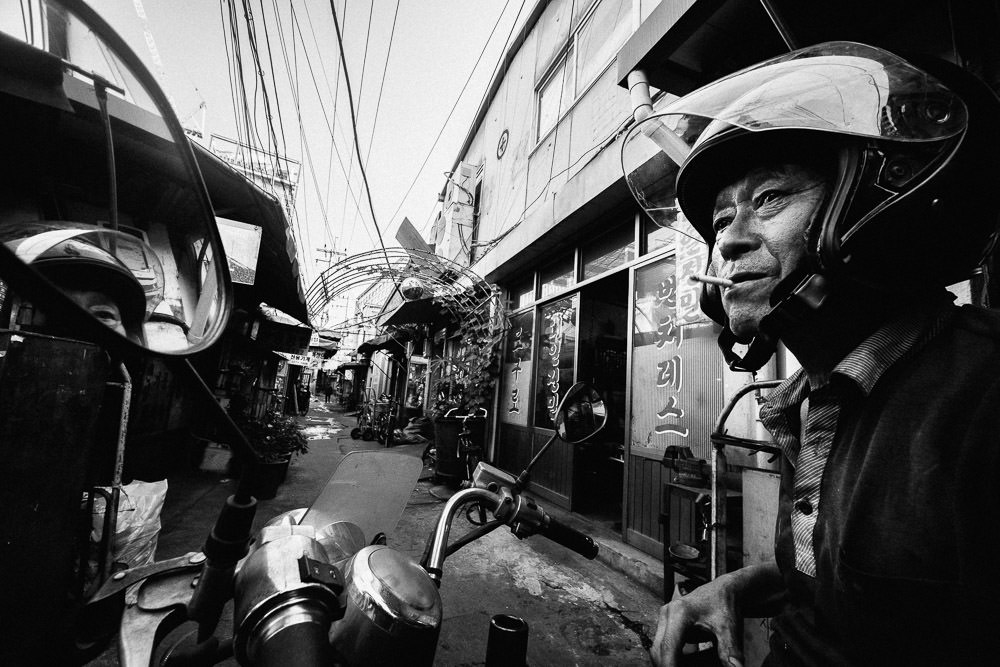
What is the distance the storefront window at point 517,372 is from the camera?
6816 millimetres

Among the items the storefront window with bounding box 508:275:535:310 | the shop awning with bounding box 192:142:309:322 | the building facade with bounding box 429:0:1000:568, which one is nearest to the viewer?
the building facade with bounding box 429:0:1000:568

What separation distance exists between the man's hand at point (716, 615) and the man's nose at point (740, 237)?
0.98 m

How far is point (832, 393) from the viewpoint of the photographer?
1009 millimetres

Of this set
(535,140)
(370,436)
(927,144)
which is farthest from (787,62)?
(370,436)

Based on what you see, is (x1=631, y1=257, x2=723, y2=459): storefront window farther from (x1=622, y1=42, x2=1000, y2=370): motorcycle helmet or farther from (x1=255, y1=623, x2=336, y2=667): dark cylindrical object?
(x1=255, y1=623, x2=336, y2=667): dark cylindrical object

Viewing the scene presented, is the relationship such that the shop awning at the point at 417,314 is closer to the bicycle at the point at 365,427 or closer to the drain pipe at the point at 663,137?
the bicycle at the point at 365,427

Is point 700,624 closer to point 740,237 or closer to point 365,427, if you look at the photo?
point 740,237

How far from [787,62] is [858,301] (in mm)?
1002

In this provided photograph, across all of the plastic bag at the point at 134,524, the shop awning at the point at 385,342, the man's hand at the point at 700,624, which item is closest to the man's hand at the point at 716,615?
the man's hand at the point at 700,624

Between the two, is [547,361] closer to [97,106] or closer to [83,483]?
[83,483]

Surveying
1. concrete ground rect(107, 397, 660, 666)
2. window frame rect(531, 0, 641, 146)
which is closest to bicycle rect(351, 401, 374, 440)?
concrete ground rect(107, 397, 660, 666)

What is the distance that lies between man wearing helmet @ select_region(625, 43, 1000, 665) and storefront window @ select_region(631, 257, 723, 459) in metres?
2.46

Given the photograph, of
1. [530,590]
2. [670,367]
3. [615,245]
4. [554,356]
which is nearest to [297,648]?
[530,590]

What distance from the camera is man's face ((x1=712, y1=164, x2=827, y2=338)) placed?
109 cm
